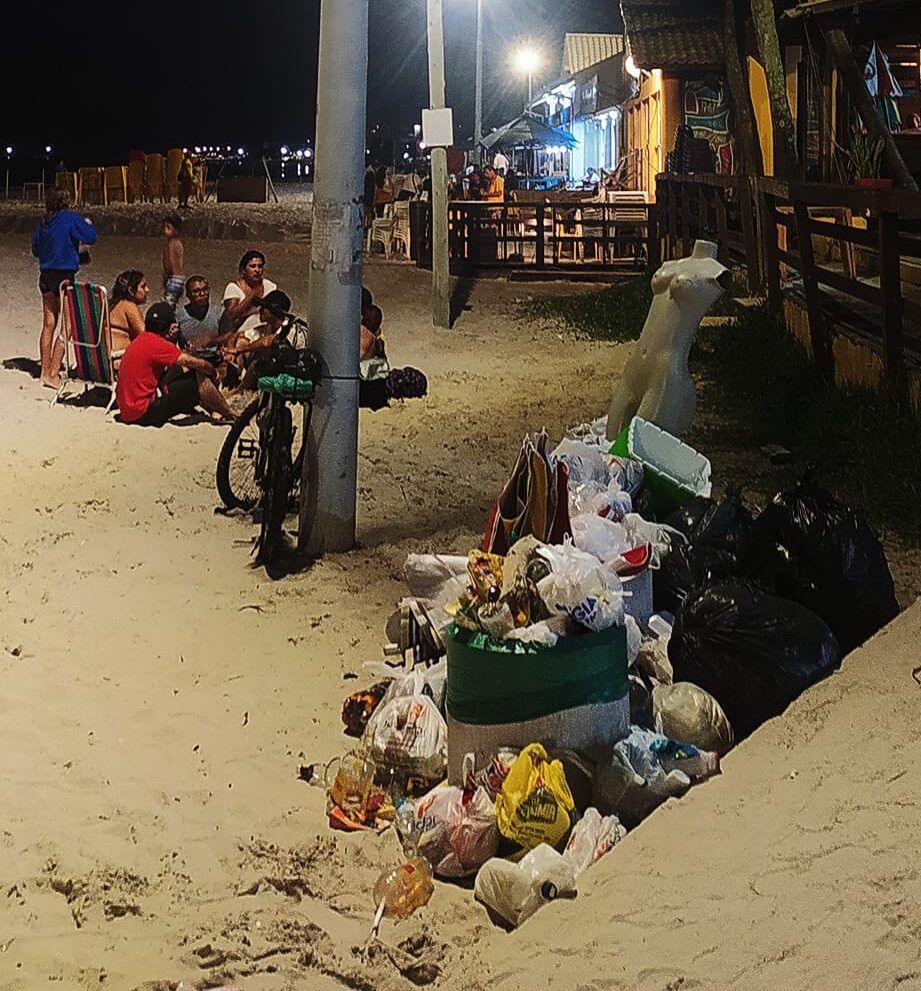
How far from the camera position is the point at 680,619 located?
4863mm

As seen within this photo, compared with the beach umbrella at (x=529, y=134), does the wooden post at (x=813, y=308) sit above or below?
below

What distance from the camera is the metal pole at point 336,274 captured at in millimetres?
6766

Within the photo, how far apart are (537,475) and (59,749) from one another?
2.00m

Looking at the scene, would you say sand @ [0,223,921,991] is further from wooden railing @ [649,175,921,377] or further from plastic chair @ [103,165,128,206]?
plastic chair @ [103,165,128,206]

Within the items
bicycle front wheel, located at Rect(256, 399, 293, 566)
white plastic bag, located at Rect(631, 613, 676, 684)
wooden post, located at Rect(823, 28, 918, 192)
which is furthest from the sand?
wooden post, located at Rect(823, 28, 918, 192)

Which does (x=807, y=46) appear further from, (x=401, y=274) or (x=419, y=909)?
(x=419, y=909)

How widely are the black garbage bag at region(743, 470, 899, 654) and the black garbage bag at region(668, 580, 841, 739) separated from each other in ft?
1.22

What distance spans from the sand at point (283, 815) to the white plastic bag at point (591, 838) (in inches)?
5.1

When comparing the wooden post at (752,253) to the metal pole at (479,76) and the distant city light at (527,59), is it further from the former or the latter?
the distant city light at (527,59)

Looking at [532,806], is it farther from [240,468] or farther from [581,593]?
[240,468]

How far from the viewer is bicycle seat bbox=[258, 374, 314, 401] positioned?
22.2 feet

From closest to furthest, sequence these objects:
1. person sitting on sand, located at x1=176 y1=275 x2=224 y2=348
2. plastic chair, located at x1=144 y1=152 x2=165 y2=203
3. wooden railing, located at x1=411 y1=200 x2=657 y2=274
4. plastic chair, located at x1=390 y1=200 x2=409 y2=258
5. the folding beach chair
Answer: the folding beach chair
person sitting on sand, located at x1=176 y1=275 x2=224 y2=348
wooden railing, located at x1=411 y1=200 x2=657 y2=274
plastic chair, located at x1=390 y1=200 x2=409 y2=258
plastic chair, located at x1=144 y1=152 x2=165 y2=203

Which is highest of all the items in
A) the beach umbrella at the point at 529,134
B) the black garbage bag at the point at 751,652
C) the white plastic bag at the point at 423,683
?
the beach umbrella at the point at 529,134

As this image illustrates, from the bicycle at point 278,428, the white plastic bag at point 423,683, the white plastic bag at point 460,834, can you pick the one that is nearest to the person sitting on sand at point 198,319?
the bicycle at point 278,428
